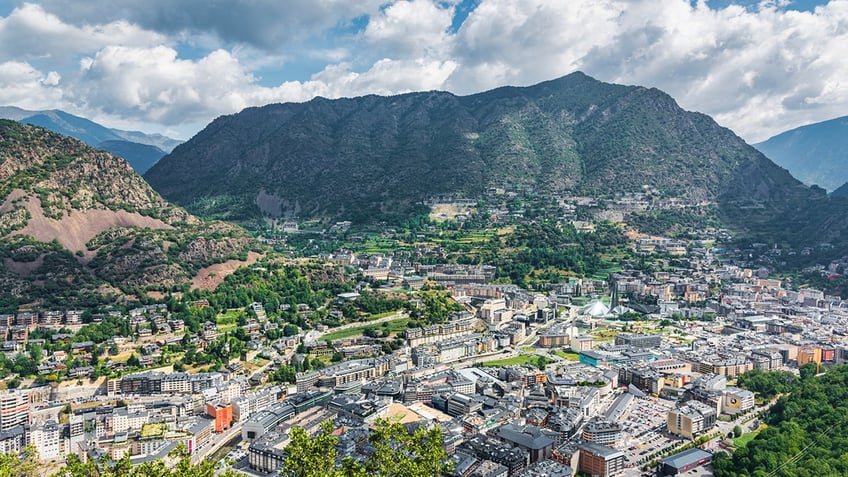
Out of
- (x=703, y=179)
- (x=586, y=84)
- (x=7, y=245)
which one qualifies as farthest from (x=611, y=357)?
(x=586, y=84)

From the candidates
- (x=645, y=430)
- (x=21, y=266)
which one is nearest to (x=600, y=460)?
(x=645, y=430)

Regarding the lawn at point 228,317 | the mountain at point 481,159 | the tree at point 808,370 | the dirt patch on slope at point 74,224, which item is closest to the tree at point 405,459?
the tree at point 808,370

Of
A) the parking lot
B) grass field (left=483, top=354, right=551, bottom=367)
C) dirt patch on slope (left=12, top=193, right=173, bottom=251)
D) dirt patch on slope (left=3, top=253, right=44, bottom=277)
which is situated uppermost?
dirt patch on slope (left=12, top=193, right=173, bottom=251)

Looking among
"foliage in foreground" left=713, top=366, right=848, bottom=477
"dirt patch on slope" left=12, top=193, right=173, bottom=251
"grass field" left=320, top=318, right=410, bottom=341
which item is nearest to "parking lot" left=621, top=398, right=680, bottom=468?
"foliage in foreground" left=713, top=366, right=848, bottom=477

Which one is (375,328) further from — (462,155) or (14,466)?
(462,155)

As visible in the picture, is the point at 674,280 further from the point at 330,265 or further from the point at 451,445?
the point at 451,445

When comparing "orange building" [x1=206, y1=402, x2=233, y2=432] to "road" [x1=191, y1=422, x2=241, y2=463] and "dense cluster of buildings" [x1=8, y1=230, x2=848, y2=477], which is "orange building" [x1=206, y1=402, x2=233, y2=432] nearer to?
"dense cluster of buildings" [x1=8, y1=230, x2=848, y2=477]
